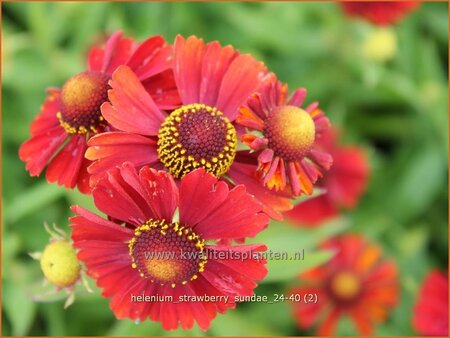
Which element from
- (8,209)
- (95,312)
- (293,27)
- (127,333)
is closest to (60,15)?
(8,209)

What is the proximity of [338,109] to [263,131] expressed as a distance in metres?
1.69

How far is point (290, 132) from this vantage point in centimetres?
145

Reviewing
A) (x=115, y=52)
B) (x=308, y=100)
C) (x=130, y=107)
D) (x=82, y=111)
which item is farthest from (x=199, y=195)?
(x=308, y=100)

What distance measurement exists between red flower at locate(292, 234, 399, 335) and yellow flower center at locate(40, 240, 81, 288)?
129 centimetres

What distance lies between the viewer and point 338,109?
310 cm

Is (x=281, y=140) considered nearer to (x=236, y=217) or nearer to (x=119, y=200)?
(x=236, y=217)

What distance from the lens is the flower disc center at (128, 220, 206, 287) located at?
55.4 inches

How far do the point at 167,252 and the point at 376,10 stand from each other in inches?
70.3

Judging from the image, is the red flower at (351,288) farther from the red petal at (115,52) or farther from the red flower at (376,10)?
the red petal at (115,52)

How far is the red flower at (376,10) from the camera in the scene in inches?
106

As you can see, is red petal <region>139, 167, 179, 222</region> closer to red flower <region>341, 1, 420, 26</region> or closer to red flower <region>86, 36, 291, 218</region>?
red flower <region>86, 36, 291, 218</region>

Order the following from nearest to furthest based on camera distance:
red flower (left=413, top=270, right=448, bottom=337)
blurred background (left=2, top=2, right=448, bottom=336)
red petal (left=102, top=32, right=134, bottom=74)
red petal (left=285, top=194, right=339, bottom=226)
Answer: red petal (left=102, top=32, right=134, bottom=74) < red flower (left=413, top=270, right=448, bottom=337) < blurred background (left=2, top=2, right=448, bottom=336) < red petal (left=285, top=194, right=339, bottom=226)

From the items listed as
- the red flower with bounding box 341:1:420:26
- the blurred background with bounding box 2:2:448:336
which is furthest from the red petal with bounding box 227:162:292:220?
the red flower with bounding box 341:1:420:26

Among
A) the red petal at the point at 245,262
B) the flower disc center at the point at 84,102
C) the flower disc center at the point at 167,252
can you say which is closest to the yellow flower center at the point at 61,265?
the flower disc center at the point at 167,252
